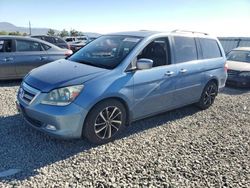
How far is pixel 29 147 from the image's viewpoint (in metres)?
3.78

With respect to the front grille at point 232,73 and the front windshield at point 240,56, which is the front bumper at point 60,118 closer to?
the front grille at point 232,73

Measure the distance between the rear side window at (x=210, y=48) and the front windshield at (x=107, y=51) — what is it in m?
1.93

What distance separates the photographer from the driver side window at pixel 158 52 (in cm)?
454

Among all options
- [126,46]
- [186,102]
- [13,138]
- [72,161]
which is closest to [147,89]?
[126,46]

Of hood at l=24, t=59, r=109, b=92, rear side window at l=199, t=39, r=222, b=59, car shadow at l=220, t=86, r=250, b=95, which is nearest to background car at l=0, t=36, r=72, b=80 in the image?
hood at l=24, t=59, r=109, b=92

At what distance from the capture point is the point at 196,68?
5.37m

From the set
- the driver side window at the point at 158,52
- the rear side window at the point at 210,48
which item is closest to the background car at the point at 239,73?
the rear side window at the point at 210,48

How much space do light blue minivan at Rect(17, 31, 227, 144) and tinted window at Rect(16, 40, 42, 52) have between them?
131 inches

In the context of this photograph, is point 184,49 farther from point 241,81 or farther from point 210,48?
point 241,81

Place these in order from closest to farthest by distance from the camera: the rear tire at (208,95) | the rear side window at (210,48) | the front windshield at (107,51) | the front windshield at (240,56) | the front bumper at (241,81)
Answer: the front windshield at (107,51) → the rear side window at (210,48) → the rear tire at (208,95) → the front bumper at (241,81) → the front windshield at (240,56)

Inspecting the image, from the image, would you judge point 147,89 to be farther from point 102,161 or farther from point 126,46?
point 102,161

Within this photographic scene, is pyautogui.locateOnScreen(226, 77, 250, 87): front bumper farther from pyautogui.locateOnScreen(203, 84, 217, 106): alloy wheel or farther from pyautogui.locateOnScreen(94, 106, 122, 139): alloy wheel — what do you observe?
pyautogui.locateOnScreen(94, 106, 122, 139): alloy wheel

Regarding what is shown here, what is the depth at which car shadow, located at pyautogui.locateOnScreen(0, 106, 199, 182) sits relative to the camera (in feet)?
10.9

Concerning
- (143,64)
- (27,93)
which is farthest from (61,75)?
(143,64)
